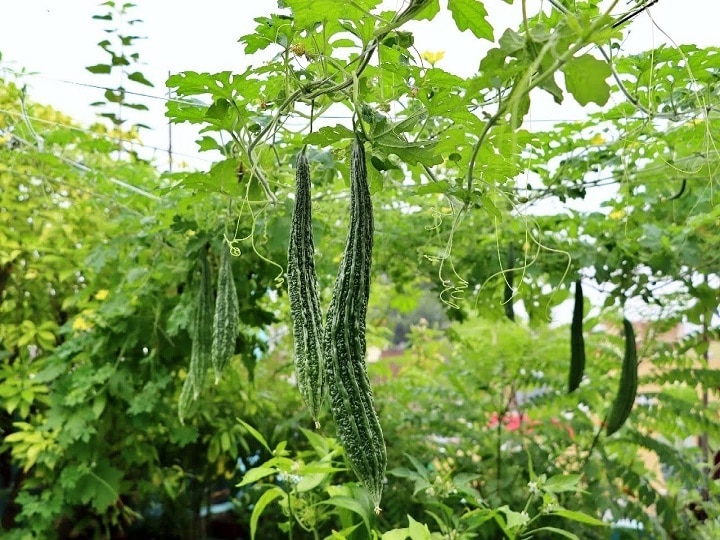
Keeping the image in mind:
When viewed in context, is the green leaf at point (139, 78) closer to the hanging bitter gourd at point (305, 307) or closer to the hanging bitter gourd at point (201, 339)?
the hanging bitter gourd at point (201, 339)

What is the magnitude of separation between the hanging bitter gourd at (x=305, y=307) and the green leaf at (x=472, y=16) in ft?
1.00

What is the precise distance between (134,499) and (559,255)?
7.20 feet

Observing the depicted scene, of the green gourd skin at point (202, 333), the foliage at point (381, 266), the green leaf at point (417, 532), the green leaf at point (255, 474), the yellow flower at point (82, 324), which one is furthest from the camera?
the yellow flower at point (82, 324)

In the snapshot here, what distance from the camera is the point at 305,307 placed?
0.92 metres

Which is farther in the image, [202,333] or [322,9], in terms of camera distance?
[202,333]

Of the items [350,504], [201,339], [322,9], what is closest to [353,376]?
[322,9]

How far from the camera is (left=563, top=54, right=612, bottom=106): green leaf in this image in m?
0.77

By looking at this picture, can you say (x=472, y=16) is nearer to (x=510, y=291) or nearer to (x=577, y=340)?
(x=510, y=291)

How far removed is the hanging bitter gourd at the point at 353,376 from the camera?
82 cm

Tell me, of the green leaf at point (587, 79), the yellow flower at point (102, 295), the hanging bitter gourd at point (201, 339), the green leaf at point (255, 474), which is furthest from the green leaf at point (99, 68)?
the green leaf at point (587, 79)

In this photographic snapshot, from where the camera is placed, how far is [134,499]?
121 inches

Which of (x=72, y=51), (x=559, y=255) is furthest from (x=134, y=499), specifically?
(x=559, y=255)

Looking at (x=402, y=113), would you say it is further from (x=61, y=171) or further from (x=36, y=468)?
(x=36, y=468)

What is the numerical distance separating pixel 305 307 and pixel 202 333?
83 cm
